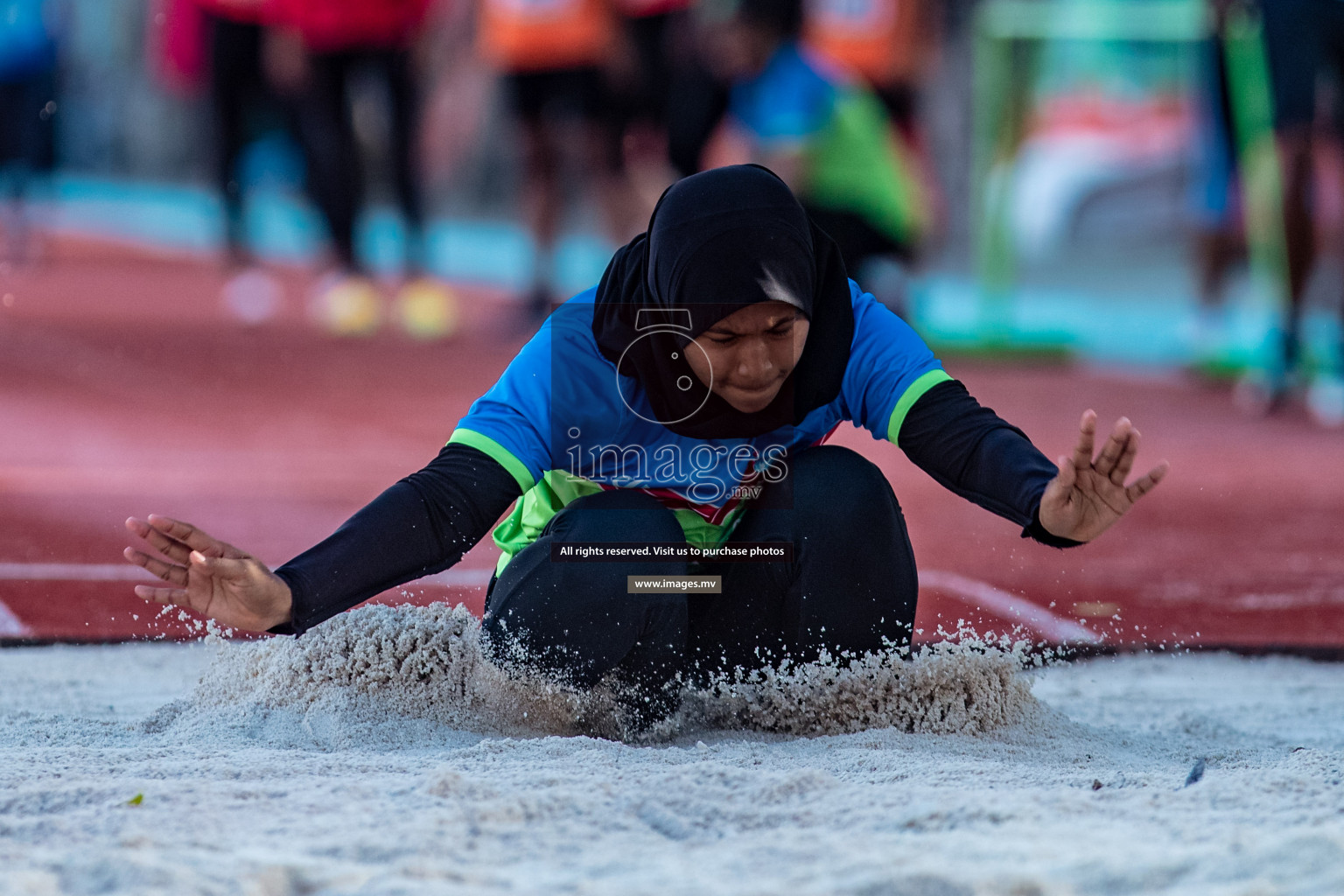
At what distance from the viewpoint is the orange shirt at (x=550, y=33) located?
22.7ft

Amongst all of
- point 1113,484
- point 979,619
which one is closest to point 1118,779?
point 1113,484

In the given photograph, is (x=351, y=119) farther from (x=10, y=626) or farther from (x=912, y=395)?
(x=912, y=395)

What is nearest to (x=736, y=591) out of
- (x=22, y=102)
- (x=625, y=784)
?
(x=625, y=784)

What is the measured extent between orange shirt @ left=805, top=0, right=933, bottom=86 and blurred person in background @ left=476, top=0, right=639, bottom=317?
1.05 m

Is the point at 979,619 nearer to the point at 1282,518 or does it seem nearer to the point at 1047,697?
the point at 1047,697

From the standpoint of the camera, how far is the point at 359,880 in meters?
1.54

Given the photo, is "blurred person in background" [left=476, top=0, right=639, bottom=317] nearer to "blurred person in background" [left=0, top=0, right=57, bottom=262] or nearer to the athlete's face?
"blurred person in background" [left=0, top=0, right=57, bottom=262]

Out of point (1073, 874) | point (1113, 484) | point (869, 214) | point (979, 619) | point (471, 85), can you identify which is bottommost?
point (1073, 874)

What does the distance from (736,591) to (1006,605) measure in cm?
119

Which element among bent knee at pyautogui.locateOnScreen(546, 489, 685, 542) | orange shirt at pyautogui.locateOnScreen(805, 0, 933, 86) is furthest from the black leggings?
orange shirt at pyautogui.locateOnScreen(805, 0, 933, 86)

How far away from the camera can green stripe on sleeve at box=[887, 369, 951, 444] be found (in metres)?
2.22

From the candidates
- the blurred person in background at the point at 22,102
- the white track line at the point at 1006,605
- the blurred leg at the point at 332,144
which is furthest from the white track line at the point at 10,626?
the blurred person in background at the point at 22,102

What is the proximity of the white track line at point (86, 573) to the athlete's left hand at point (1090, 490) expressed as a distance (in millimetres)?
1548

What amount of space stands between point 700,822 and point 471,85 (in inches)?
383
